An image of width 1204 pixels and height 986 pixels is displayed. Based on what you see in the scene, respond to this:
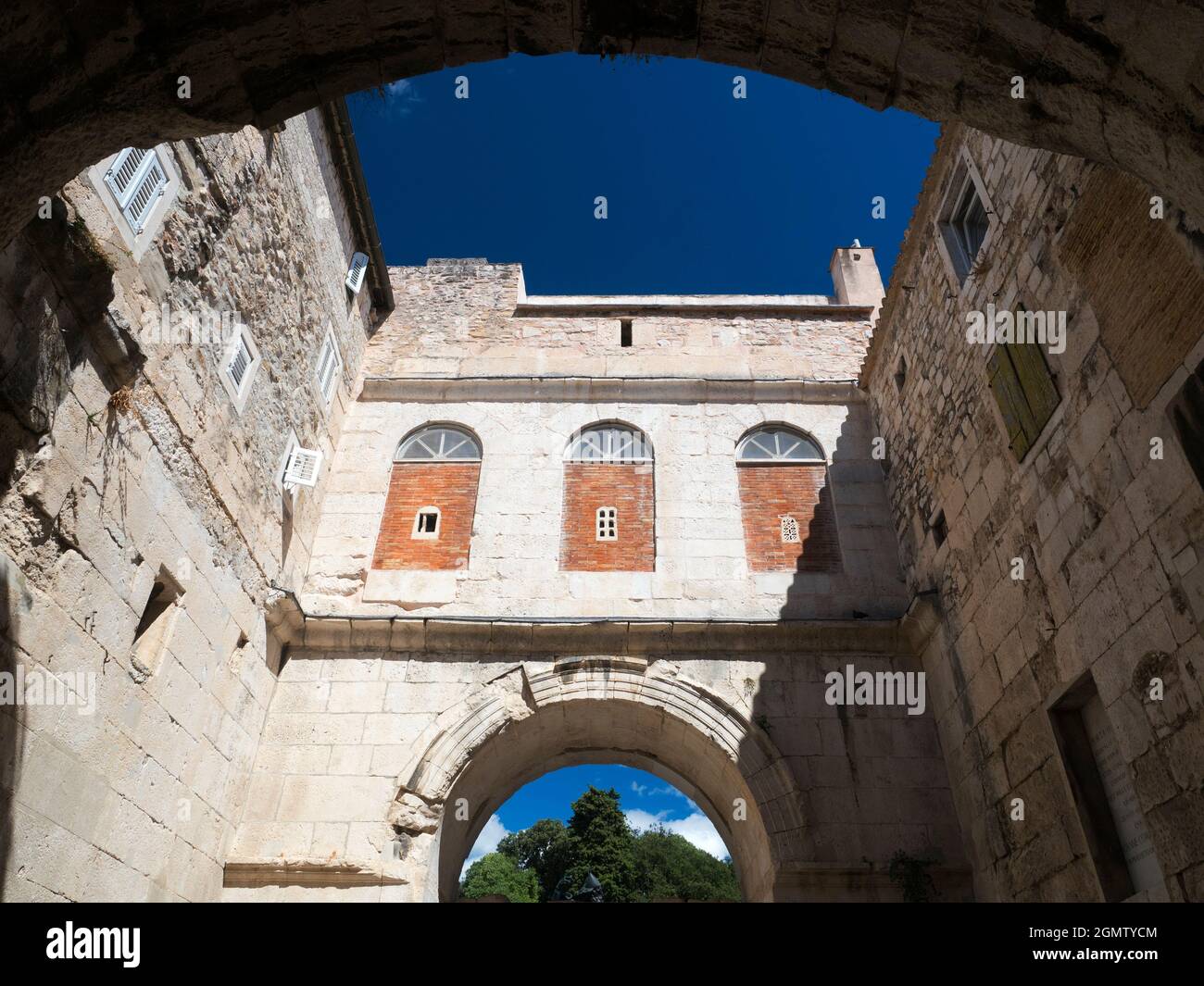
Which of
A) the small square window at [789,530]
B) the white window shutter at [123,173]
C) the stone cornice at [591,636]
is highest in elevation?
the small square window at [789,530]

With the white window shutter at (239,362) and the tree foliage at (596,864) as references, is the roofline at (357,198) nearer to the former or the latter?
the white window shutter at (239,362)

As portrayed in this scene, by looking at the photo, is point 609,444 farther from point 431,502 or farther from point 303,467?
point 303,467

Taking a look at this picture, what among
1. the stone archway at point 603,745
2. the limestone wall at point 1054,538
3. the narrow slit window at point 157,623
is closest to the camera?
the limestone wall at point 1054,538

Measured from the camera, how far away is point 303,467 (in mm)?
7875

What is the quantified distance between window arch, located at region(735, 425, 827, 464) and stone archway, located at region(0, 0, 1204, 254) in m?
6.61

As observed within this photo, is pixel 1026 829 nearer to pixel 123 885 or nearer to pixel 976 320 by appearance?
pixel 976 320

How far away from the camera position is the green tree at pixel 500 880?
3073 cm

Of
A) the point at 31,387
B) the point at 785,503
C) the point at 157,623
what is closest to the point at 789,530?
the point at 785,503

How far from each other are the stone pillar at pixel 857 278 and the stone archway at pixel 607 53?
9.10 m

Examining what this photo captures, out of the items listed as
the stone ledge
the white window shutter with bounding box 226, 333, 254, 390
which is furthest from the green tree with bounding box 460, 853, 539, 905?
the white window shutter with bounding box 226, 333, 254, 390

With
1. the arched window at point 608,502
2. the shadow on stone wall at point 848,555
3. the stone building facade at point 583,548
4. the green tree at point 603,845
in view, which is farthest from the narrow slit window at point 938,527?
the green tree at point 603,845

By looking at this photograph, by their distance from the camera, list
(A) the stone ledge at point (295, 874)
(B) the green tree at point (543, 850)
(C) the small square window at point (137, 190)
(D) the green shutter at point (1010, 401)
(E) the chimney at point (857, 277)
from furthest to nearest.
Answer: (B) the green tree at point (543, 850) < (E) the chimney at point (857, 277) < (A) the stone ledge at point (295, 874) < (D) the green shutter at point (1010, 401) < (C) the small square window at point (137, 190)

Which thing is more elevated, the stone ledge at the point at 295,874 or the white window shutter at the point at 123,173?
the white window shutter at the point at 123,173

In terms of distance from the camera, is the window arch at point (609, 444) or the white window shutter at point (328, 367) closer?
the white window shutter at point (328, 367)
